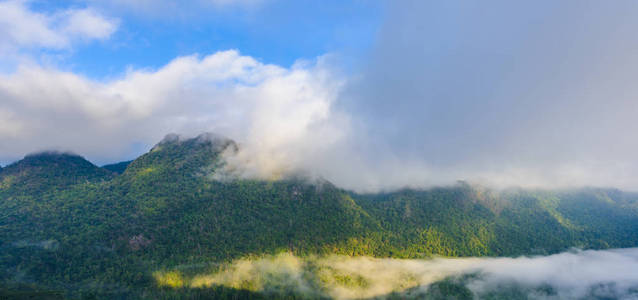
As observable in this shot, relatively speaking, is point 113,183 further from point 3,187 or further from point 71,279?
point 71,279

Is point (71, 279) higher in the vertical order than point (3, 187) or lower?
lower

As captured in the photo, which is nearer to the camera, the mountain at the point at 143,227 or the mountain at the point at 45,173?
the mountain at the point at 143,227

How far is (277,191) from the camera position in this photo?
199 meters

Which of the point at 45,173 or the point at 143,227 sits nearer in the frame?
the point at 143,227

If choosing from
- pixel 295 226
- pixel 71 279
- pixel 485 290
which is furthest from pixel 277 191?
pixel 485 290

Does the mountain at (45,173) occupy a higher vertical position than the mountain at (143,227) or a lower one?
higher

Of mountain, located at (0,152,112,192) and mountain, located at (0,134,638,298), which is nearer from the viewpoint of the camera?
mountain, located at (0,134,638,298)

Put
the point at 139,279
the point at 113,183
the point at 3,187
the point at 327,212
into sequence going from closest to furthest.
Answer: the point at 139,279
the point at 3,187
the point at 113,183
the point at 327,212

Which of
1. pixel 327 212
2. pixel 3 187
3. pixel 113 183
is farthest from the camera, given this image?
pixel 327 212

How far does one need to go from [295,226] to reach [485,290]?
4874 inches

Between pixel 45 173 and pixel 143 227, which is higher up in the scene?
pixel 45 173

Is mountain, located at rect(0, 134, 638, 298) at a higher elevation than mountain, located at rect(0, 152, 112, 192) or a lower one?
lower

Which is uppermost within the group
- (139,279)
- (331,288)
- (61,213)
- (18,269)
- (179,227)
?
(61,213)

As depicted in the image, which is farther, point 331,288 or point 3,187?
point 3,187
